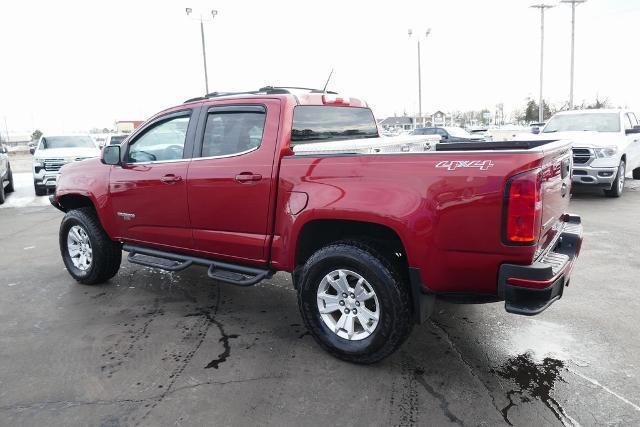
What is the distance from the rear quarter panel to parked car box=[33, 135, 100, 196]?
454 inches

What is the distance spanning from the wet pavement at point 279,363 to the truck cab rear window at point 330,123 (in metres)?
1.59

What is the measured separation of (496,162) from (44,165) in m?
13.9

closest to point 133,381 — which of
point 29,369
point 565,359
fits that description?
point 29,369

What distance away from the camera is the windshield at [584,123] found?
36.0ft

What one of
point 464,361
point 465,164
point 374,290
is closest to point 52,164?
point 374,290

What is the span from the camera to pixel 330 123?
4.48 m

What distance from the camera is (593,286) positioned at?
5035 mm

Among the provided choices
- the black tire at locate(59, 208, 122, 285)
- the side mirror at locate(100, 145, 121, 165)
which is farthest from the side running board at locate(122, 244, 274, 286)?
the side mirror at locate(100, 145, 121, 165)

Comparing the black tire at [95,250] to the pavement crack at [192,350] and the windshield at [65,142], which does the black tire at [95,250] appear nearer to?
the pavement crack at [192,350]

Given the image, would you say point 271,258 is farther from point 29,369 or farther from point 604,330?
point 604,330

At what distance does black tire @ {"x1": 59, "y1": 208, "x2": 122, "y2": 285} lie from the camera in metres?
5.21

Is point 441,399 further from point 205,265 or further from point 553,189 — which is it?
point 205,265

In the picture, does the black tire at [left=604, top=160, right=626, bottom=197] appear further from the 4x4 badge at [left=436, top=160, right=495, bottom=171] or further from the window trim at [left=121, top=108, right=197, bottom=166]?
the window trim at [left=121, top=108, right=197, bottom=166]

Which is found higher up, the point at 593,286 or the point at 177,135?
the point at 177,135
